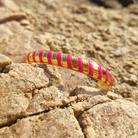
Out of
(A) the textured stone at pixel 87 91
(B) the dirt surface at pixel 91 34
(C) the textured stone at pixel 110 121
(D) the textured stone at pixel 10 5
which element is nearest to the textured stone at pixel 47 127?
(C) the textured stone at pixel 110 121

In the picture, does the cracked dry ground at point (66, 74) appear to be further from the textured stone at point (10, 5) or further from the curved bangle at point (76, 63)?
the curved bangle at point (76, 63)

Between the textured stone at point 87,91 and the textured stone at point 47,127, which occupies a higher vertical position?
the textured stone at point 87,91

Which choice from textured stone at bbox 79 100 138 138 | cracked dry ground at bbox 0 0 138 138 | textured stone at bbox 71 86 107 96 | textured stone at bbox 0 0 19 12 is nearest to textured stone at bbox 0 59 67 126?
cracked dry ground at bbox 0 0 138 138

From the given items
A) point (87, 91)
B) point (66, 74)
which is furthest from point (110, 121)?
point (66, 74)

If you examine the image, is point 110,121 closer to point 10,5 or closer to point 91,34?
point 91,34

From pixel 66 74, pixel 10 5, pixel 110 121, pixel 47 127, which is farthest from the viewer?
pixel 10 5

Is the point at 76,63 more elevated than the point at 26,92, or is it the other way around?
the point at 76,63

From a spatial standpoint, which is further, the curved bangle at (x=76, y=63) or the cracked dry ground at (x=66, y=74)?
the curved bangle at (x=76, y=63)

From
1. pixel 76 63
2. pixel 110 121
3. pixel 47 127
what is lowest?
pixel 47 127

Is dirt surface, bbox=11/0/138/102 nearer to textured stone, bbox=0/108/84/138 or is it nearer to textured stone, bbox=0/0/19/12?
textured stone, bbox=0/0/19/12

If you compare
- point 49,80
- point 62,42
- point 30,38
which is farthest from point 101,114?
point 30,38
